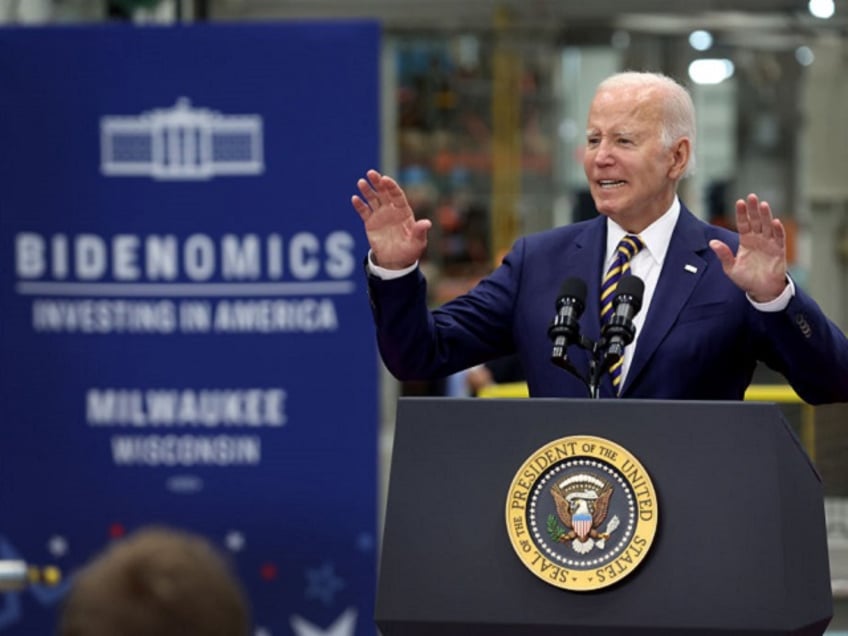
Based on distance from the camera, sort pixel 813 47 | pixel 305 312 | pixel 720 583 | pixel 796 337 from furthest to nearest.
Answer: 1. pixel 813 47
2. pixel 305 312
3. pixel 796 337
4. pixel 720 583

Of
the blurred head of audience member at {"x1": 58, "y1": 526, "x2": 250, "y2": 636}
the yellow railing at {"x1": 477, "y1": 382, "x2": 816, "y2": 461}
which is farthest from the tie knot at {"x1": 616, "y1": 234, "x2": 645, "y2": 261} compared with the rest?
the blurred head of audience member at {"x1": 58, "y1": 526, "x2": 250, "y2": 636}

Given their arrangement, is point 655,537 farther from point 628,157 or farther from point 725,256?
point 628,157

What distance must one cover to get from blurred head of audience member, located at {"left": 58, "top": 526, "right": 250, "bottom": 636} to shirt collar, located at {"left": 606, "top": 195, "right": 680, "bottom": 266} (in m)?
1.84

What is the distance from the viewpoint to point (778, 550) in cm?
252

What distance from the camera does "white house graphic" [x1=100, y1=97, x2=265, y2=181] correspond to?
5.18 m

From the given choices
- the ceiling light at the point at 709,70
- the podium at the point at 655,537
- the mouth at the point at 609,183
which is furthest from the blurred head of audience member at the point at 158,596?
the ceiling light at the point at 709,70

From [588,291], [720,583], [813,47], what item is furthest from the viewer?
[813,47]

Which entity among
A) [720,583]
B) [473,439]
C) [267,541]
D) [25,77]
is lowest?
[267,541]

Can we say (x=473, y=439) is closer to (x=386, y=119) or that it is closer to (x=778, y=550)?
(x=778, y=550)

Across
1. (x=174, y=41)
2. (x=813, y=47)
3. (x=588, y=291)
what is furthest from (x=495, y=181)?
(x=588, y=291)

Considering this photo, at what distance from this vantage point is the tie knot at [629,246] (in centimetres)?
325

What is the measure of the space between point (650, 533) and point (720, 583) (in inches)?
4.8

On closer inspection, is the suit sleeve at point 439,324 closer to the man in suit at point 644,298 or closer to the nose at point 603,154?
the man in suit at point 644,298

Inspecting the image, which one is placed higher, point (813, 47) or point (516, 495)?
point (813, 47)
